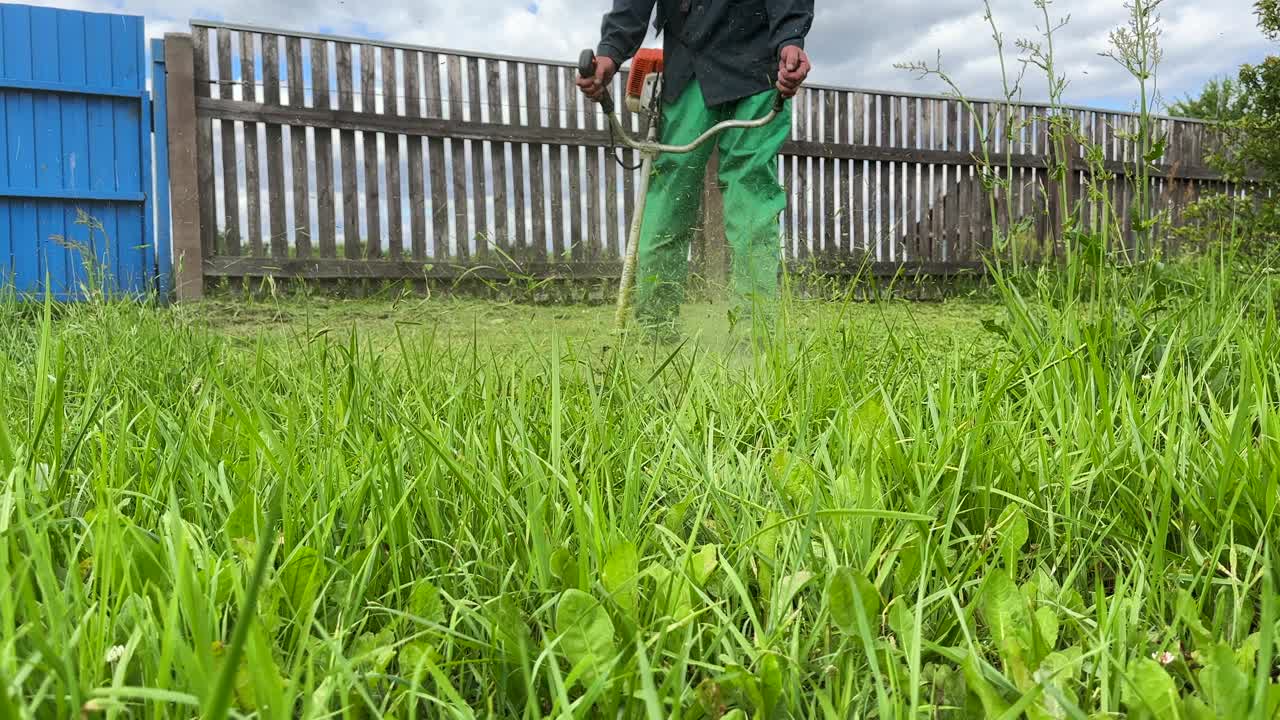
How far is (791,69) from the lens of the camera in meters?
3.32

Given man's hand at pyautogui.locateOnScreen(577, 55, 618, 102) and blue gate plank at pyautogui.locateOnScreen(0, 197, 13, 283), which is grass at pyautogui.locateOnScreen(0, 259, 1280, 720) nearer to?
man's hand at pyautogui.locateOnScreen(577, 55, 618, 102)

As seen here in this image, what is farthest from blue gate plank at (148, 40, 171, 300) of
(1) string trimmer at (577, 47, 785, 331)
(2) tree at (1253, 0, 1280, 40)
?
(2) tree at (1253, 0, 1280, 40)

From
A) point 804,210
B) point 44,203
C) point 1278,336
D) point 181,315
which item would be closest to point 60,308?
point 181,315

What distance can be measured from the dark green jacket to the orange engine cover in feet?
0.13

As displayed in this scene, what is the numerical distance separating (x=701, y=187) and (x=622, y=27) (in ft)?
2.27

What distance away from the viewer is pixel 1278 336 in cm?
171

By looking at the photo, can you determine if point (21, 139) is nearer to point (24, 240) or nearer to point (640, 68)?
point (24, 240)

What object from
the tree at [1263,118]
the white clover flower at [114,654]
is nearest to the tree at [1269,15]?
the tree at [1263,118]

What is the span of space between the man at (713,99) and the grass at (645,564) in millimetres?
2229

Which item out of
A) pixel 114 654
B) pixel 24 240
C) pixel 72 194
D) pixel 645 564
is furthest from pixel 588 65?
pixel 24 240

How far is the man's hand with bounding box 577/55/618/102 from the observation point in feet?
11.0

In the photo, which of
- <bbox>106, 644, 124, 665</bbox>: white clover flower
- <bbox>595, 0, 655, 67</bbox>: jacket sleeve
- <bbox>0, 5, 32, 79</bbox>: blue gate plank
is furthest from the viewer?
<bbox>0, 5, 32, 79</bbox>: blue gate plank

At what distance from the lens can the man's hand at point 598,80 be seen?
3340mm

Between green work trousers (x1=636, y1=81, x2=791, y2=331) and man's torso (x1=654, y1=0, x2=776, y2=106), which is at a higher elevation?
man's torso (x1=654, y1=0, x2=776, y2=106)
